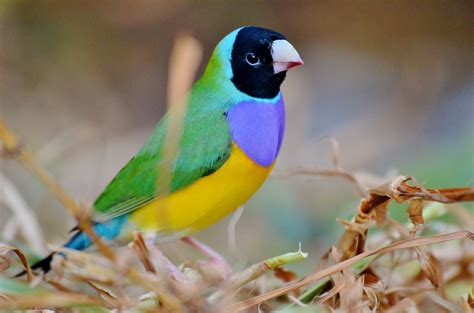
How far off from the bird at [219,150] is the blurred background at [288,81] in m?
1.24

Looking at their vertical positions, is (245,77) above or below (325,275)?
above

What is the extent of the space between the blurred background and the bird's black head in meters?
1.26

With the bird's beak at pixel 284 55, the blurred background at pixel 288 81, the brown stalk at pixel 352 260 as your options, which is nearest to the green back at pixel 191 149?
the bird's beak at pixel 284 55

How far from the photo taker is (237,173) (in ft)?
5.02

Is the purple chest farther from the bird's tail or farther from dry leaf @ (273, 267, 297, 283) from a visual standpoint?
the bird's tail

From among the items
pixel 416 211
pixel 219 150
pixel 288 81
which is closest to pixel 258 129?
pixel 219 150

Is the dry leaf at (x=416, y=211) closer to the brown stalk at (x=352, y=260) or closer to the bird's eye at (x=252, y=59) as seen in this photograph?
the brown stalk at (x=352, y=260)

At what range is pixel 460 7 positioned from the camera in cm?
400

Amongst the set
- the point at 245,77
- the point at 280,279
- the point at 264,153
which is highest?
the point at 245,77

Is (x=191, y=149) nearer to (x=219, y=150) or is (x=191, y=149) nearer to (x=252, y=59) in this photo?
(x=219, y=150)

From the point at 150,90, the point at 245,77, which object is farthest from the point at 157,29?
the point at 245,77

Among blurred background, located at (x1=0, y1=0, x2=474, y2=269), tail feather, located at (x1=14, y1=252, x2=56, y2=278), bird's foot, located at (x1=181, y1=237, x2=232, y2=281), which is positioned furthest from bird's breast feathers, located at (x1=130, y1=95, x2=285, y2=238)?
blurred background, located at (x1=0, y1=0, x2=474, y2=269)

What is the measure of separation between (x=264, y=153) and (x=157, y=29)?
8.19ft

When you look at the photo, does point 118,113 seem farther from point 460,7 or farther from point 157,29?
point 460,7
